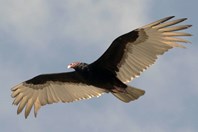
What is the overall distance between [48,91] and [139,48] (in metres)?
2.90

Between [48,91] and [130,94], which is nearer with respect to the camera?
[130,94]

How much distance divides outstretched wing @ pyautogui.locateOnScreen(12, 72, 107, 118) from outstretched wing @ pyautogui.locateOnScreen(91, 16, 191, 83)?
4.32 feet

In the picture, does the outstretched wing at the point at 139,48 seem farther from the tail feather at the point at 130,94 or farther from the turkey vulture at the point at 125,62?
the tail feather at the point at 130,94

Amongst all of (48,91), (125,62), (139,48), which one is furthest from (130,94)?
(48,91)

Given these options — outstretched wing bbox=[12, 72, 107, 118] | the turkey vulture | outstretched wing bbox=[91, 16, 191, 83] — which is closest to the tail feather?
the turkey vulture

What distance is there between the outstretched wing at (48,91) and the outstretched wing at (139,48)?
132cm

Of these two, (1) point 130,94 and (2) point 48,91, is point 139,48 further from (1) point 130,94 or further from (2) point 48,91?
(2) point 48,91

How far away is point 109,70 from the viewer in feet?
48.4

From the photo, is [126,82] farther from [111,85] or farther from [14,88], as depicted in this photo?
[14,88]

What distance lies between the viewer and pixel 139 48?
14.5m

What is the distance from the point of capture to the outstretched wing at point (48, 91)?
52.0 feet

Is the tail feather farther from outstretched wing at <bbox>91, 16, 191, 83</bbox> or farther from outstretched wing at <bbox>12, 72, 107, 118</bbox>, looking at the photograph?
outstretched wing at <bbox>12, 72, 107, 118</bbox>

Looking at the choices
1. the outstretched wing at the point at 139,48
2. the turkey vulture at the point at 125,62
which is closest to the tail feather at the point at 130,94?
the turkey vulture at the point at 125,62

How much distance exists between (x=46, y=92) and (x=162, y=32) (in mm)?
3647
